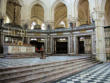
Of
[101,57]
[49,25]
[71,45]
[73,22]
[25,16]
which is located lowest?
[101,57]

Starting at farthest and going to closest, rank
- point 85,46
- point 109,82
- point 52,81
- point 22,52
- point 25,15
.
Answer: point 85,46, point 25,15, point 22,52, point 52,81, point 109,82

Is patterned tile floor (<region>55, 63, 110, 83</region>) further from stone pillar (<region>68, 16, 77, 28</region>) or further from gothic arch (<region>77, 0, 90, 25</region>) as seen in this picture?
gothic arch (<region>77, 0, 90, 25</region>)

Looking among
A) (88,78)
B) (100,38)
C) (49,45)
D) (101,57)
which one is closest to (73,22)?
(49,45)

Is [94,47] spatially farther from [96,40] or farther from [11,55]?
[11,55]

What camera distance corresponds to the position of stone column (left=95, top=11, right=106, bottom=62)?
1302 cm

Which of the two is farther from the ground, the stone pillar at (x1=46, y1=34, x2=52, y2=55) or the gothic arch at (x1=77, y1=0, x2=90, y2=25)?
the gothic arch at (x1=77, y1=0, x2=90, y2=25)

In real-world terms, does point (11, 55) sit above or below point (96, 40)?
below

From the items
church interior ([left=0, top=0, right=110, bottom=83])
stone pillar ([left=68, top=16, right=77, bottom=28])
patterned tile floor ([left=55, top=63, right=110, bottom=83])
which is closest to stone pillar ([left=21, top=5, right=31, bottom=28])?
church interior ([left=0, top=0, right=110, bottom=83])

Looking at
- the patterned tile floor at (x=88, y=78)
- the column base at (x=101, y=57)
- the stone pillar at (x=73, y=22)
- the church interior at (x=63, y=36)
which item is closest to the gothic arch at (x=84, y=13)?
the church interior at (x=63, y=36)

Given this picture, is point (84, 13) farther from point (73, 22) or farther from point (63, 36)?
point (63, 36)

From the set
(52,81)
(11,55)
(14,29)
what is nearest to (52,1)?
(14,29)

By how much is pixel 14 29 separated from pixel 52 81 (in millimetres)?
12986

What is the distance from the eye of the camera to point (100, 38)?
43.1ft

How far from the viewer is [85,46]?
21.6 metres
